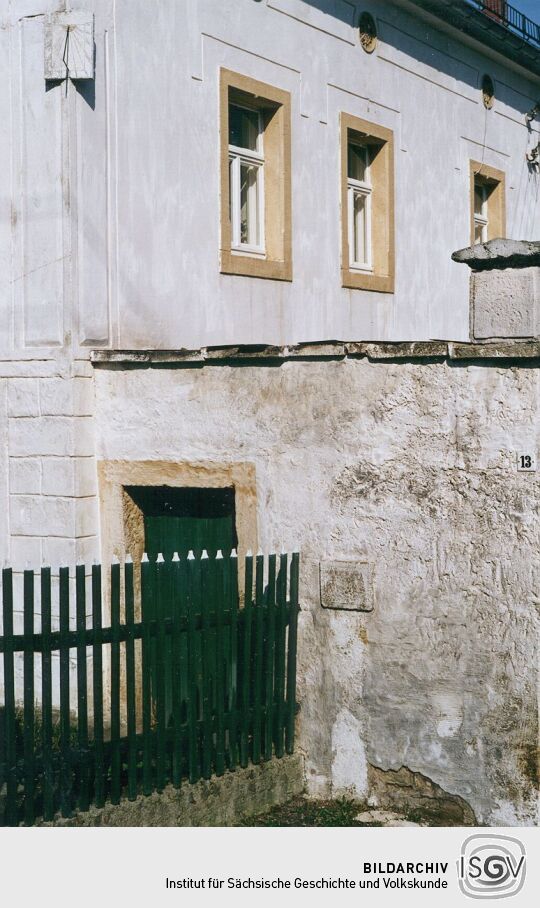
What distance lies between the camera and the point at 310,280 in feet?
38.3

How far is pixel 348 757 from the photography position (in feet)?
24.8

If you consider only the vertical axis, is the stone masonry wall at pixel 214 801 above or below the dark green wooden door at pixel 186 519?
below

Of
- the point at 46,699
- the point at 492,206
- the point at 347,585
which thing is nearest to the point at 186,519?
the point at 347,585

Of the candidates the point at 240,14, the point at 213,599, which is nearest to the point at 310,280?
the point at 240,14

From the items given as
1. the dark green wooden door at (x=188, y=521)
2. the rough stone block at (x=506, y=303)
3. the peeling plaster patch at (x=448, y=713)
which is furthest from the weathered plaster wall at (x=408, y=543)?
the dark green wooden door at (x=188, y=521)

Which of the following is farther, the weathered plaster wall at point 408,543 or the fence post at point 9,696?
the weathered plaster wall at point 408,543

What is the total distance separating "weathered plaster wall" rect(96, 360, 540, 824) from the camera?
22.7 ft

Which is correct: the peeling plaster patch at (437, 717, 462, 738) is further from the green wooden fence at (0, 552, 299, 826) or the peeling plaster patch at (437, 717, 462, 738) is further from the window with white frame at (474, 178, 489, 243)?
the window with white frame at (474, 178, 489, 243)

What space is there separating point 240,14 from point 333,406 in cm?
463

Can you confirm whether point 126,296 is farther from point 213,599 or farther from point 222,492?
point 213,599

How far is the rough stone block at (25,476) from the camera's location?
348 inches

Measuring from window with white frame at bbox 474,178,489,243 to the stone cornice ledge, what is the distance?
26.3 ft

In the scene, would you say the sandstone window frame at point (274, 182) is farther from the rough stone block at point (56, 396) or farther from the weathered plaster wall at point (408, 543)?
the weathered plaster wall at point (408, 543)
